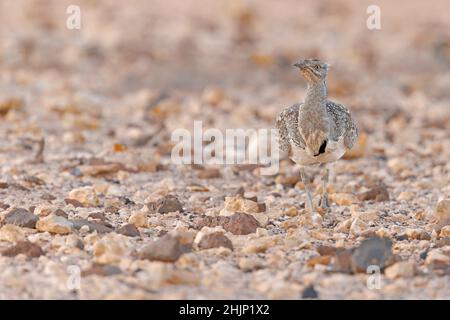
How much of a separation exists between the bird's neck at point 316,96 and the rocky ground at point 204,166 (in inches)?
29.9

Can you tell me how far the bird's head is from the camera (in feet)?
21.4

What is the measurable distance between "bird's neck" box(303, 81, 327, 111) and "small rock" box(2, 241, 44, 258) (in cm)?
224

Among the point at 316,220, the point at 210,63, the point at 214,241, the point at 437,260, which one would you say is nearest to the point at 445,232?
the point at 437,260

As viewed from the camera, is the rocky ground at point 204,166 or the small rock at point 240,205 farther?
the small rock at point 240,205

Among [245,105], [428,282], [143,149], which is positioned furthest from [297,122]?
[245,105]

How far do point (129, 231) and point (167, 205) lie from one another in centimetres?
72

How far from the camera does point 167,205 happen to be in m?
6.56

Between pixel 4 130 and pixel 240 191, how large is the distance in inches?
122

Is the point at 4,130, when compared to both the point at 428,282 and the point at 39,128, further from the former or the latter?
the point at 428,282

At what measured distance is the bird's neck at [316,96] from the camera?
6.56 metres

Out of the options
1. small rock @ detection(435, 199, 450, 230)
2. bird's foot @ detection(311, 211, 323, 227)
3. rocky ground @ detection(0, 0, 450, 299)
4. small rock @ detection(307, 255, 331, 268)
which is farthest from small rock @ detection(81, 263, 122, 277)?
small rock @ detection(435, 199, 450, 230)

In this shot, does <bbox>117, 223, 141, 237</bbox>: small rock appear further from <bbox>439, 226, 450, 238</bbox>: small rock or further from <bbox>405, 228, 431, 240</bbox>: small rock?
<bbox>439, 226, 450, 238</bbox>: small rock

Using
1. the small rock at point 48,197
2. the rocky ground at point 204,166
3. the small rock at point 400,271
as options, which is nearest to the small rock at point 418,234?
the rocky ground at point 204,166

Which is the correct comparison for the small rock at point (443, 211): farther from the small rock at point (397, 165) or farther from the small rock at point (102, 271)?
the small rock at point (102, 271)
